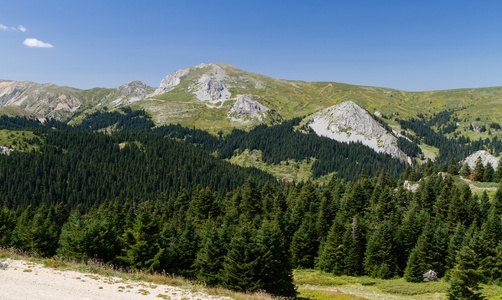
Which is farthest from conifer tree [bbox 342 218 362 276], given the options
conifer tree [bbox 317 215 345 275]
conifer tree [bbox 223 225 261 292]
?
conifer tree [bbox 223 225 261 292]

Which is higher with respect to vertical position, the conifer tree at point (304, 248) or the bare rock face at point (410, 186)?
the bare rock face at point (410, 186)

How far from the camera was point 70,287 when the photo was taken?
830 inches

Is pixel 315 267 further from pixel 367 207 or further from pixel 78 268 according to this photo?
pixel 78 268

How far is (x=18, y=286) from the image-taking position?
2050 cm

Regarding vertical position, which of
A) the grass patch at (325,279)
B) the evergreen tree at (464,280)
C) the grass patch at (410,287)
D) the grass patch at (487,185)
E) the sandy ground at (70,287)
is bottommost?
the grass patch at (325,279)

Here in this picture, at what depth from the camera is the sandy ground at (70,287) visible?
777 inches

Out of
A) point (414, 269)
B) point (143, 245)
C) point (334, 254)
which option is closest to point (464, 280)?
point (414, 269)

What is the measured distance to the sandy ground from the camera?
64.7 ft

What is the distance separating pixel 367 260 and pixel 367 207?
32.0 m

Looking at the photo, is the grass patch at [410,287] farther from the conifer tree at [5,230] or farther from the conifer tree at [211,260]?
the conifer tree at [5,230]

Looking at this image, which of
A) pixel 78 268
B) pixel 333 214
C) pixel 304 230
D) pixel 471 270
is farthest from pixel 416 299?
pixel 78 268

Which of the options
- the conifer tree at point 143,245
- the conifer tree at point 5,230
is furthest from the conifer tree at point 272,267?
the conifer tree at point 5,230

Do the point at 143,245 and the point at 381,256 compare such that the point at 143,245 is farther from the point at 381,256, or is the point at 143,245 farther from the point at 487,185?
the point at 487,185

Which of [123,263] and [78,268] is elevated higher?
[78,268]
